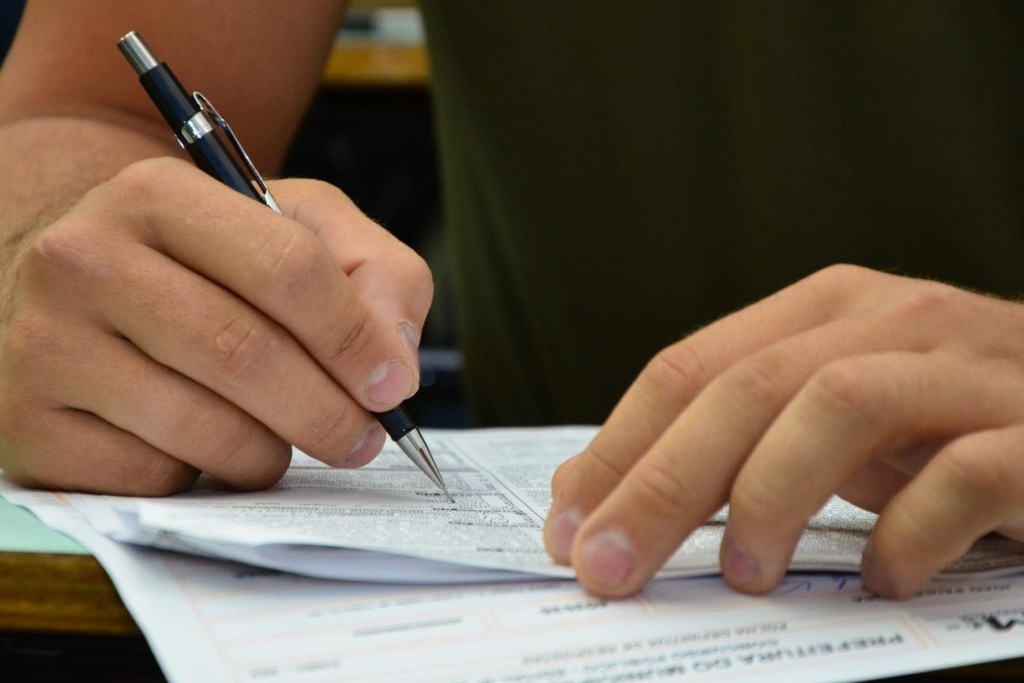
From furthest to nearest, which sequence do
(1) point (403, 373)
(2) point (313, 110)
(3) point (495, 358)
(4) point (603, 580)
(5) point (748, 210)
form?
(2) point (313, 110) < (3) point (495, 358) < (5) point (748, 210) < (1) point (403, 373) < (4) point (603, 580)

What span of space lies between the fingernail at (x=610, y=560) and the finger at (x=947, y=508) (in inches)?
3.6

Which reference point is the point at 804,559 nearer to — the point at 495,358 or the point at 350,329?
the point at 350,329

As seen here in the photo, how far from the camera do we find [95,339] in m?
0.47

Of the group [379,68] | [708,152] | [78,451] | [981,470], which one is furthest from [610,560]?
[379,68]

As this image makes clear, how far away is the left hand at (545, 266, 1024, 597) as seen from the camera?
386 mm

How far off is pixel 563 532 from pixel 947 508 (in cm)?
14

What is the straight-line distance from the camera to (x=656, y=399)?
42cm

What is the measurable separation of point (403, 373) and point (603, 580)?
5.8 inches

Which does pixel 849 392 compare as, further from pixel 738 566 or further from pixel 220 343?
pixel 220 343

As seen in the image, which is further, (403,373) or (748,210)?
(748,210)

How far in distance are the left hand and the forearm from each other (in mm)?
349

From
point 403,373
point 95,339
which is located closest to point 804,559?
point 403,373

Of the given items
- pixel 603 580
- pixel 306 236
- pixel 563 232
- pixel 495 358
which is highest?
pixel 306 236

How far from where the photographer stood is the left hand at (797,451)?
386 mm
